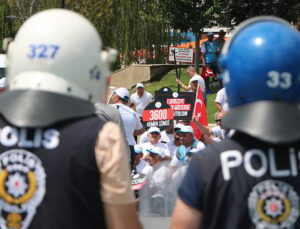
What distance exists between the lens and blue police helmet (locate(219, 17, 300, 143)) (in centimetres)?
230

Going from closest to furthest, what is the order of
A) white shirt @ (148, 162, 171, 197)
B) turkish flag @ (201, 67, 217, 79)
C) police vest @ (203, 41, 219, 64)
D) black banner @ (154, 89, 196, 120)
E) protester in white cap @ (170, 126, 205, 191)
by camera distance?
1. white shirt @ (148, 162, 171, 197)
2. protester in white cap @ (170, 126, 205, 191)
3. black banner @ (154, 89, 196, 120)
4. police vest @ (203, 41, 219, 64)
5. turkish flag @ (201, 67, 217, 79)

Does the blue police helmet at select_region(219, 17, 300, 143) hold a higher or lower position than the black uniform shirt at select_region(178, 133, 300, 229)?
higher

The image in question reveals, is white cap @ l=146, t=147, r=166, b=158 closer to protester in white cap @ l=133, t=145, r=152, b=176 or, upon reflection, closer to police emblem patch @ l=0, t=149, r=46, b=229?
protester in white cap @ l=133, t=145, r=152, b=176

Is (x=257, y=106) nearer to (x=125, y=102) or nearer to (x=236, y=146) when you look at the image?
(x=236, y=146)

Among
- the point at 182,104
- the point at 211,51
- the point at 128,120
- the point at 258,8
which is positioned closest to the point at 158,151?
the point at 128,120

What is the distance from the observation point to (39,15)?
2484mm

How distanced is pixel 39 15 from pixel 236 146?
88 cm

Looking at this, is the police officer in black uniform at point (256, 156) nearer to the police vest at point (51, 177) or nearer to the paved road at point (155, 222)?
the police vest at point (51, 177)

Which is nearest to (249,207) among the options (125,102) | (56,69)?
(56,69)

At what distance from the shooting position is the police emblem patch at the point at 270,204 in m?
2.32

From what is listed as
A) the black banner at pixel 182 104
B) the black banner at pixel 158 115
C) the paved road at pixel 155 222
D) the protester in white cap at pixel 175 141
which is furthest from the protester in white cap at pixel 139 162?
the paved road at pixel 155 222

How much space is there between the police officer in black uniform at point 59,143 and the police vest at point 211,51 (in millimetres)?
17501

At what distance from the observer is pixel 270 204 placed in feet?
7.59

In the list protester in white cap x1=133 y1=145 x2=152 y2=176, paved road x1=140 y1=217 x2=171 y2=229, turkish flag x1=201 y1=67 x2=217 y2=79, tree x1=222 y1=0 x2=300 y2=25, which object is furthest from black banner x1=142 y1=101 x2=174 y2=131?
tree x1=222 y1=0 x2=300 y2=25
